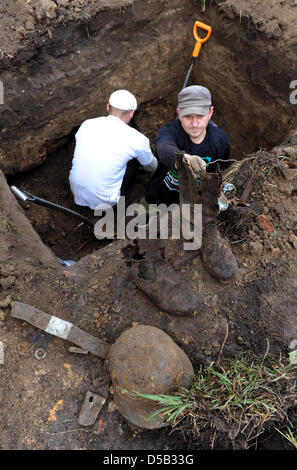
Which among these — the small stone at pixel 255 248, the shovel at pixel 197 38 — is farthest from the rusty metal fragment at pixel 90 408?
the shovel at pixel 197 38

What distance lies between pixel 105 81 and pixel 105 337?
264cm

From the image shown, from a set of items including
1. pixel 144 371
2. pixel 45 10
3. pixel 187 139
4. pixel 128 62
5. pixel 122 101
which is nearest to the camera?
pixel 144 371

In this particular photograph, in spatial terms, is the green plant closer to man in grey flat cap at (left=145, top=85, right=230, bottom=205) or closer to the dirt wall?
man in grey flat cap at (left=145, top=85, right=230, bottom=205)

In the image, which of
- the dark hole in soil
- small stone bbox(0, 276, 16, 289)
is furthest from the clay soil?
the dark hole in soil

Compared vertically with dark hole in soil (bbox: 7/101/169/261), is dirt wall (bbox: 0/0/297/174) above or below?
above

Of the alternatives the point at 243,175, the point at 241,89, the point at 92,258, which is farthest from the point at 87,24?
the point at 92,258

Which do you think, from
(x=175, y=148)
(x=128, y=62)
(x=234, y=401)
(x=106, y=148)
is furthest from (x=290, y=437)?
(x=128, y=62)

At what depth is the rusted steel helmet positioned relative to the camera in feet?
5.71

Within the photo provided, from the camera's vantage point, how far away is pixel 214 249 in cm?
221

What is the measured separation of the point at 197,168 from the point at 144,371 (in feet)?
3.75

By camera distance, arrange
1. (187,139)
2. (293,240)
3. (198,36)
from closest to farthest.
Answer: (293,240)
(187,139)
(198,36)

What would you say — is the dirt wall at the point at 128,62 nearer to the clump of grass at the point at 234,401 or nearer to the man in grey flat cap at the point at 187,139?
the man in grey flat cap at the point at 187,139

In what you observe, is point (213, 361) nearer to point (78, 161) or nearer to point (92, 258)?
point (92, 258)

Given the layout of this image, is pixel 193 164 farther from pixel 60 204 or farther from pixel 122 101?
pixel 60 204
